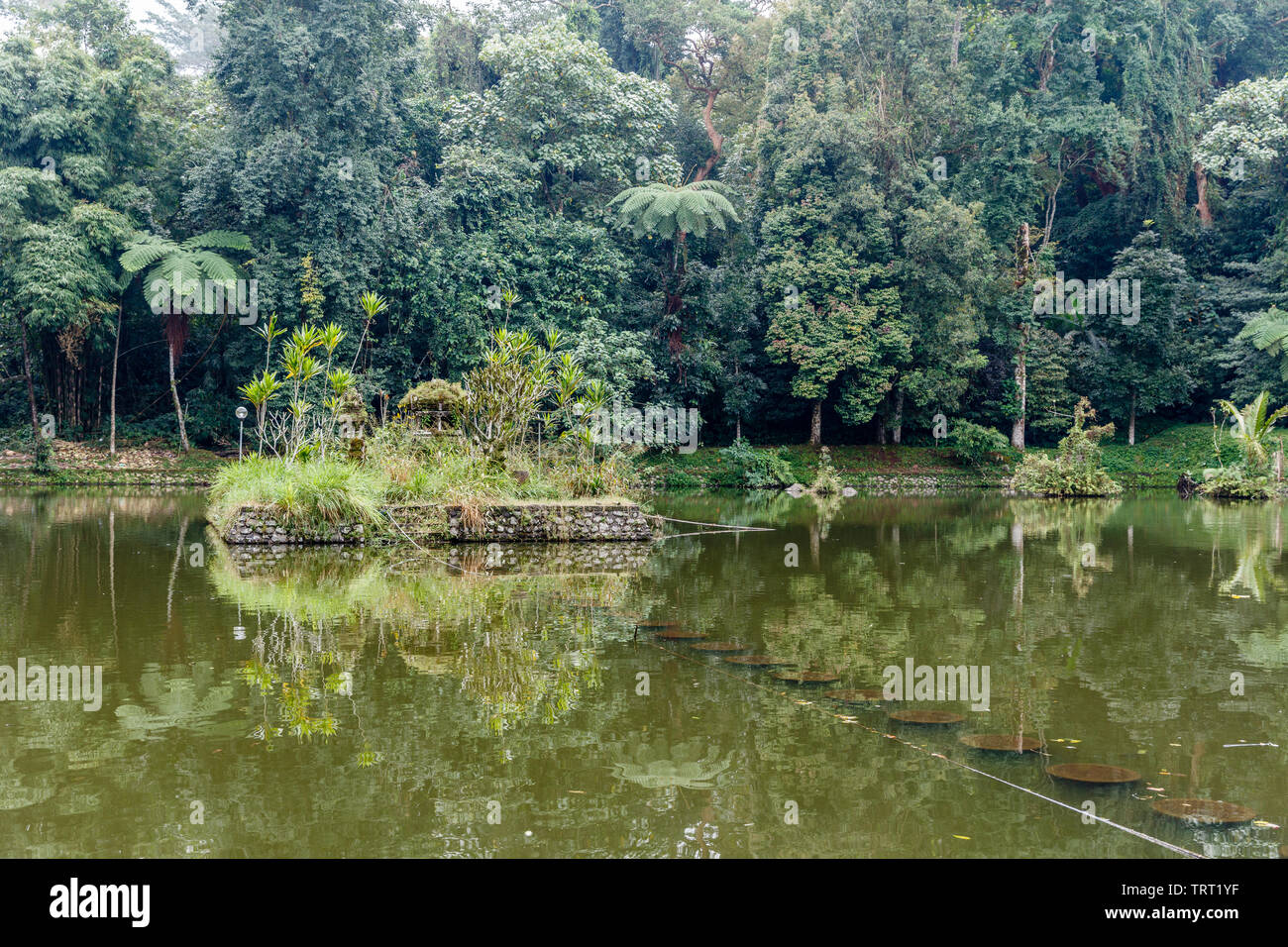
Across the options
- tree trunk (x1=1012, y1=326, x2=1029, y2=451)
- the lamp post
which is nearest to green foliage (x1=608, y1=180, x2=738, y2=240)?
tree trunk (x1=1012, y1=326, x2=1029, y2=451)

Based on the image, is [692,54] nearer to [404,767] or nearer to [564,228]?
[564,228]

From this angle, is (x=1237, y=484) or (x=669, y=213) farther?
(x=669, y=213)

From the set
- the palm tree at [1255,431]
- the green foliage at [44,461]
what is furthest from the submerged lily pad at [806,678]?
the green foliage at [44,461]

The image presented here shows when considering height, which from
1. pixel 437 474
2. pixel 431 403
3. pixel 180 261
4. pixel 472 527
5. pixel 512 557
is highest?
pixel 180 261

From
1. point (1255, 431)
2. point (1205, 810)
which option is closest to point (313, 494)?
point (1205, 810)

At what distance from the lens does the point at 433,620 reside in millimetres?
7078

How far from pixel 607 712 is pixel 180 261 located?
20317 millimetres

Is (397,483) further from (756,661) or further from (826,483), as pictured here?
(826,483)

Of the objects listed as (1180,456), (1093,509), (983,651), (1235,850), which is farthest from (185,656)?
(1180,456)

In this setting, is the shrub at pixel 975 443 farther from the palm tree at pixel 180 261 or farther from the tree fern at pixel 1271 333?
the palm tree at pixel 180 261

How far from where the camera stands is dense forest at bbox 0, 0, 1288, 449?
22281 millimetres

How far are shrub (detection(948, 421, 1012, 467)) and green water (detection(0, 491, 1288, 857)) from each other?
16.0 meters

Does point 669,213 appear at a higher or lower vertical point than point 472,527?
higher

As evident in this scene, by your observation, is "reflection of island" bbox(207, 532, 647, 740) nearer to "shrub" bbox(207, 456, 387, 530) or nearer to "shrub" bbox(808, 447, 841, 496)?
"shrub" bbox(207, 456, 387, 530)
